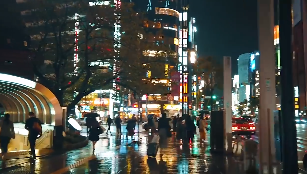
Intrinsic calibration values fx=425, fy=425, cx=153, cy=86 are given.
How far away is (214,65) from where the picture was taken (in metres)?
47.3

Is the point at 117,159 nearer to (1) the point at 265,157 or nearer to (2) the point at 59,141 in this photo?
(2) the point at 59,141

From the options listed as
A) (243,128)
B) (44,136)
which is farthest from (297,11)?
(44,136)

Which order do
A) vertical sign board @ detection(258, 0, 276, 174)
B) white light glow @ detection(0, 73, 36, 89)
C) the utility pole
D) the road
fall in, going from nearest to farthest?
the utility pole < vertical sign board @ detection(258, 0, 276, 174) < the road < white light glow @ detection(0, 73, 36, 89)

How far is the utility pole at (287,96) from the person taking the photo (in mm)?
6953

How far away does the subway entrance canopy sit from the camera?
18094 millimetres

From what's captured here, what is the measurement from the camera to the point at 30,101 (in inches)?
809

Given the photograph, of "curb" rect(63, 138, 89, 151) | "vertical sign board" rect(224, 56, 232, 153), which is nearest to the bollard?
"vertical sign board" rect(224, 56, 232, 153)

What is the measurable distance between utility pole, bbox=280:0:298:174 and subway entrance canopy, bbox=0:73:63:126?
12115mm

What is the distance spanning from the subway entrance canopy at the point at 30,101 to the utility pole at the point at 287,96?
39.7 feet

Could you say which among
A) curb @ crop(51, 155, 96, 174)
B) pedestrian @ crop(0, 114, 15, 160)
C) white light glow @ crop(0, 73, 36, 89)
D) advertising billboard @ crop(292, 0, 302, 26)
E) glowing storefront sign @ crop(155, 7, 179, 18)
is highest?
glowing storefront sign @ crop(155, 7, 179, 18)

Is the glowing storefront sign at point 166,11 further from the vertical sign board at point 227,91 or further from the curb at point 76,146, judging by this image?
the vertical sign board at point 227,91

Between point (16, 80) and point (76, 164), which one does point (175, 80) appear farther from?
point (76, 164)

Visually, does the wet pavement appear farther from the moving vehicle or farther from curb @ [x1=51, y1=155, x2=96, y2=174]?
the moving vehicle

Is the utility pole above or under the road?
above
